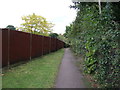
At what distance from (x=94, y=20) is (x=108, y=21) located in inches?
18.9

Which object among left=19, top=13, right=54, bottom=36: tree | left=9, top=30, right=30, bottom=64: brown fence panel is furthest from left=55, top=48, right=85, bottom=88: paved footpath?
left=19, top=13, right=54, bottom=36: tree

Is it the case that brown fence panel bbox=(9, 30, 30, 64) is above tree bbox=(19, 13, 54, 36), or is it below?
below

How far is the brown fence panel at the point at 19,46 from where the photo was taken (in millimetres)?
6225

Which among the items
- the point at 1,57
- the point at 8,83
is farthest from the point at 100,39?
the point at 1,57

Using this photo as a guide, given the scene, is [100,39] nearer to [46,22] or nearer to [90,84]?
[90,84]

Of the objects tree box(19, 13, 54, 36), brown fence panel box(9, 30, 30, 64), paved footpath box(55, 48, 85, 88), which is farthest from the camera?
tree box(19, 13, 54, 36)

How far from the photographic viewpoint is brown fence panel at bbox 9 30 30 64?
20.4 feet

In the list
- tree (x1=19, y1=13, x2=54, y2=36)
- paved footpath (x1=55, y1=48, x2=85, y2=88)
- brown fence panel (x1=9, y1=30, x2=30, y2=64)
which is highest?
tree (x1=19, y1=13, x2=54, y2=36)

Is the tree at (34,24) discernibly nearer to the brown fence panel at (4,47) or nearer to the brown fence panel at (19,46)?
the brown fence panel at (19,46)

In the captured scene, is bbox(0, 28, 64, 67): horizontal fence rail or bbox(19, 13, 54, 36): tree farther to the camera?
bbox(19, 13, 54, 36): tree

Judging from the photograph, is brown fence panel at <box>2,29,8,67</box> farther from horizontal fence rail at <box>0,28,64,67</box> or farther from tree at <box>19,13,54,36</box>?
tree at <box>19,13,54,36</box>

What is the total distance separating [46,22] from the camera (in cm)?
2538

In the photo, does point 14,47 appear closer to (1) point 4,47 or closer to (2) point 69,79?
(1) point 4,47

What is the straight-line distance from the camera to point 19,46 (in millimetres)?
6977
